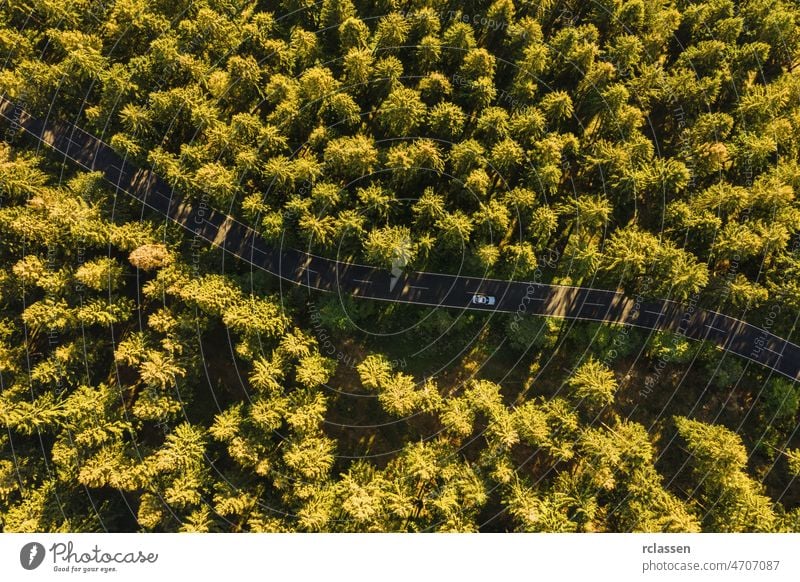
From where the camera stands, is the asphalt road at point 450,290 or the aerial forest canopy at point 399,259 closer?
the aerial forest canopy at point 399,259

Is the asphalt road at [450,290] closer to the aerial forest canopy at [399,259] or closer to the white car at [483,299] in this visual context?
the white car at [483,299]

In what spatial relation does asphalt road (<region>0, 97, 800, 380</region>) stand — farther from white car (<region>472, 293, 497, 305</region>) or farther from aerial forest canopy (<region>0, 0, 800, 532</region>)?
aerial forest canopy (<region>0, 0, 800, 532</region>)

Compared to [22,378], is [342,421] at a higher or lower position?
higher

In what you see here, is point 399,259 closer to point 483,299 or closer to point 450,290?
point 450,290

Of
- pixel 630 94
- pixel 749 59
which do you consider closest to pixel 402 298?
pixel 630 94

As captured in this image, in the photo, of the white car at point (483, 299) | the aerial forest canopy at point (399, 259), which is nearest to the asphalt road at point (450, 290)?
the white car at point (483, 299)

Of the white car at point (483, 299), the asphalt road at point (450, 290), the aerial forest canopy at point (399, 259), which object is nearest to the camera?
the aerial forest canopy at point (399, 259)

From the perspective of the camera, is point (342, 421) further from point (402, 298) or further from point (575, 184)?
point (575, 184)
